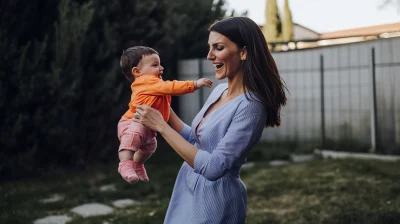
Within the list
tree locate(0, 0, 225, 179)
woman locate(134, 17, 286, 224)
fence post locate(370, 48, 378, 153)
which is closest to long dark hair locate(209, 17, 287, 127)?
woman locate(134, 17, 286, 224)

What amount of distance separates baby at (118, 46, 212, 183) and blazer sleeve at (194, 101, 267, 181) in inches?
14.7

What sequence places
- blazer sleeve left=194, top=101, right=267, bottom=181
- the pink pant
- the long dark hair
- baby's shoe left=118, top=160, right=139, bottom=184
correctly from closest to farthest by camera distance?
blazer sleeve left=194, top=101, right=267, bottom=181 < the long dark hair < baby's shoe left=118, top=160, right=139, bottom=184 < the pink pant

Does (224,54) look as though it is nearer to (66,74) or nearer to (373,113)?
(66,74)

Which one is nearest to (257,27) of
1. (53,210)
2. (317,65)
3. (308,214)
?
(308,214)

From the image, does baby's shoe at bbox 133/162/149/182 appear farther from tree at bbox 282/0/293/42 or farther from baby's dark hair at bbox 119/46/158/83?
tree at bbox 282/0/293/42

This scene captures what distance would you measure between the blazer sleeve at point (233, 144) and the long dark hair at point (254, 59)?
0.26 feet

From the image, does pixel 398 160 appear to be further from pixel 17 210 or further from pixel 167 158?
pixel 17 210

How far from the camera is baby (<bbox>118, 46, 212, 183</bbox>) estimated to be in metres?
2.74

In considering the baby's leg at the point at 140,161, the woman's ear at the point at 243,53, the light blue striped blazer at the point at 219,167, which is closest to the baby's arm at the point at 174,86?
the light blue striped blazer at the point at 219,167

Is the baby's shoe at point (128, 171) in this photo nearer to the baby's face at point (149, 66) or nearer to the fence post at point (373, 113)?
the baby's face at point (149, 66)

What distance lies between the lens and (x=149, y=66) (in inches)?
114

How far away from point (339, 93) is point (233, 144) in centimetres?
825

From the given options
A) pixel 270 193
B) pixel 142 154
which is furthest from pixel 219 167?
pixel 270 193

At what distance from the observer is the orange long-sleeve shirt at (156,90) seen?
2740mm
